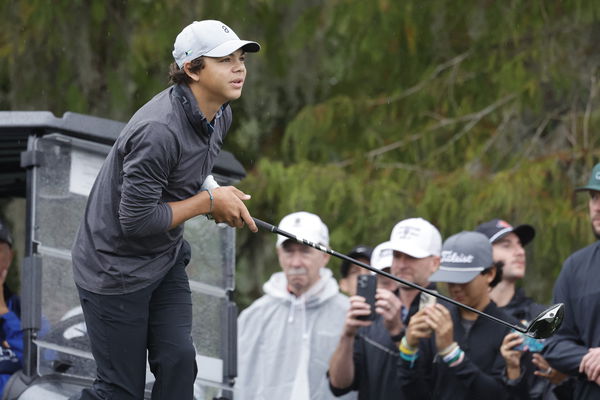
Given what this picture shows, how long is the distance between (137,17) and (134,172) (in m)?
6.55

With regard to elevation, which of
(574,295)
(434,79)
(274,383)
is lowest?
(274,383)

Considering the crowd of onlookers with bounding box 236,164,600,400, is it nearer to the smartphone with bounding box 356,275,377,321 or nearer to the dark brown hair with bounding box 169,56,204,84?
the smartphone with bounding box 356,275,377,321

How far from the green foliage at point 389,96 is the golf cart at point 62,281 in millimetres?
3620

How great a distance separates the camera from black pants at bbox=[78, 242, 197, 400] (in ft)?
19.6

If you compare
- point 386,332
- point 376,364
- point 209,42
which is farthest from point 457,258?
point 209,42

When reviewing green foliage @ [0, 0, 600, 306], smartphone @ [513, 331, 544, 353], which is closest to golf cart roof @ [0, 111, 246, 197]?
smartphone @ [513, 331, 544, 353]

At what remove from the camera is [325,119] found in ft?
39.0

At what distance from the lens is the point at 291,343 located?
8.61 meters

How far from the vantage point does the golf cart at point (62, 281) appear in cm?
671

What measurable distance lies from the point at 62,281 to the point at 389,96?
5.54 meters

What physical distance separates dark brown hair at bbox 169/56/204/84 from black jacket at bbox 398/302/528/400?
2.26 metres

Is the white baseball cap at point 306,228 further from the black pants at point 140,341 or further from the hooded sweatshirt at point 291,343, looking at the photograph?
the black pants at point 140,341

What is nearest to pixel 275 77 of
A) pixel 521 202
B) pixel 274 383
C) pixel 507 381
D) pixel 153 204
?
pixel 521 202

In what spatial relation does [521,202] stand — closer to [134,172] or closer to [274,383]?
[274,383]
